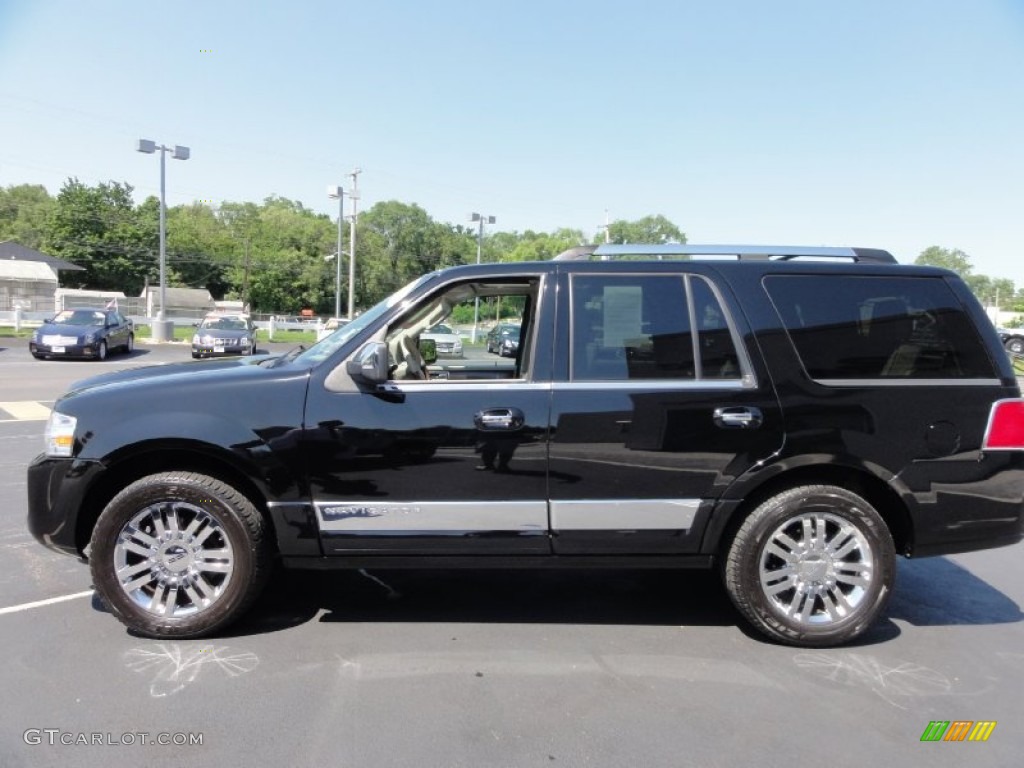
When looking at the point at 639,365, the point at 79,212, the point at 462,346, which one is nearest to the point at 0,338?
the point at 462,346

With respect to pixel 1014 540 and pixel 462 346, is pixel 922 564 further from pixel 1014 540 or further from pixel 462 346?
pixel 462 346

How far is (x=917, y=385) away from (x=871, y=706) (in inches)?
62.4

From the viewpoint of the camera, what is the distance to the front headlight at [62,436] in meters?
3.56

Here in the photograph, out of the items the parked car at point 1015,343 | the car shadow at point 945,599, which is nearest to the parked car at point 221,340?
the car shadow at point 945,599

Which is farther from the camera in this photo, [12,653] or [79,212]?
[79,212]

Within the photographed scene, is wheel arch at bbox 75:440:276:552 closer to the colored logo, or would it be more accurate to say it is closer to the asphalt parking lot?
the asphalt parking lot

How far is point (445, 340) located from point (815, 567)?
2.63 m

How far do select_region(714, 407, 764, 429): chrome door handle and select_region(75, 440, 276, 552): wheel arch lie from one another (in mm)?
2325

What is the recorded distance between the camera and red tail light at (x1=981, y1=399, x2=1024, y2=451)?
370 centimetres

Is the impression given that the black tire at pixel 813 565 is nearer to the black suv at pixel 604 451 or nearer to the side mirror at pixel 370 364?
the black suv at pixel 604 451

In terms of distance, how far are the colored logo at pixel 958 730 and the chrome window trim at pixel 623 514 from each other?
131 cm

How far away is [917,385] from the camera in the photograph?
3.70 metres

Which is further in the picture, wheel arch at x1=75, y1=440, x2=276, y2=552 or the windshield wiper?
the windshield wiper

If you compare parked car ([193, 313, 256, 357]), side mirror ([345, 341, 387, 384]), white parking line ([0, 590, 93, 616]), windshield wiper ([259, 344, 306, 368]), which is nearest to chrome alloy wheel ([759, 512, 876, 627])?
side mirror ([345, 341, 387, 384])
